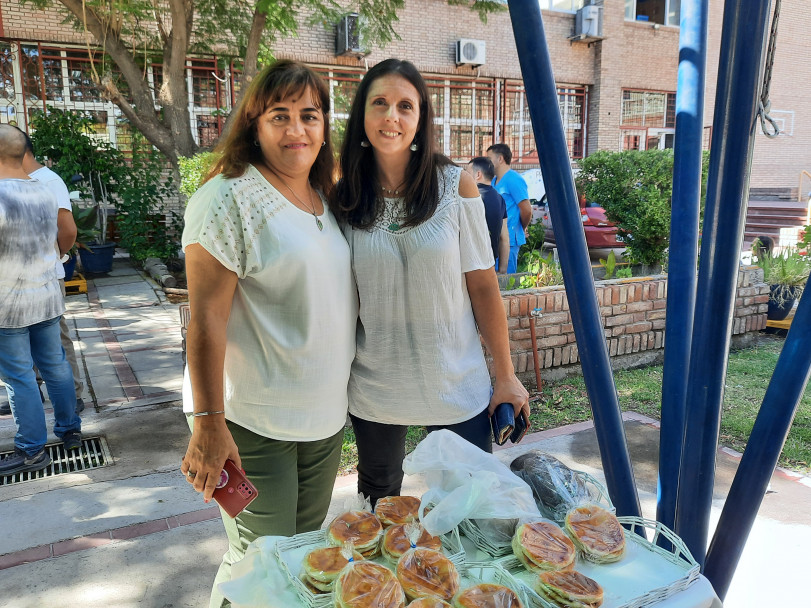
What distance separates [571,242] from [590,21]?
17573 mm

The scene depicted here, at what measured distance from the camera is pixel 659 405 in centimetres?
460

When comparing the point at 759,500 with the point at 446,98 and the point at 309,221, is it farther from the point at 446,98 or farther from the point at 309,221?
the point at 446,98

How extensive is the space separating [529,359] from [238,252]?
359cm

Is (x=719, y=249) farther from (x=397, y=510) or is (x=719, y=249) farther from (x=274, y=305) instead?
(x=274, y=305)

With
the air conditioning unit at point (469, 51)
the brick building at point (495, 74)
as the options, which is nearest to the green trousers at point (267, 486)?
the brick building at point (495, 74)

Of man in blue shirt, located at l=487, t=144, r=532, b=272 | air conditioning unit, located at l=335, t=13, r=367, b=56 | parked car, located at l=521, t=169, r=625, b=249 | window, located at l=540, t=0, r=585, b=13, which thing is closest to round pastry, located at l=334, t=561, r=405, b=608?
man in blue shirt, located at l=487, t=144, r=532, b=272

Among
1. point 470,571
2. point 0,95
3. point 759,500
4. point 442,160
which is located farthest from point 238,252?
point 0,95

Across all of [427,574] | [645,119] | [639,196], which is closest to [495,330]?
[427,574]

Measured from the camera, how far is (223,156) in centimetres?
184

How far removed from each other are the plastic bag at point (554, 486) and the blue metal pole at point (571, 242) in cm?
23

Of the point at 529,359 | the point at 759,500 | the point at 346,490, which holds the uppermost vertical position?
the point at 759,500

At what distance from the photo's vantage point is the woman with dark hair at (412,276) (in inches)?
75.1

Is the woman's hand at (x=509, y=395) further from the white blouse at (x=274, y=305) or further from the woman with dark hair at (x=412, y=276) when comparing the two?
the white blouse at (x=274, y=305)

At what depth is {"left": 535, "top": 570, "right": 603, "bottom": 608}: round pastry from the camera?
1.19 m
